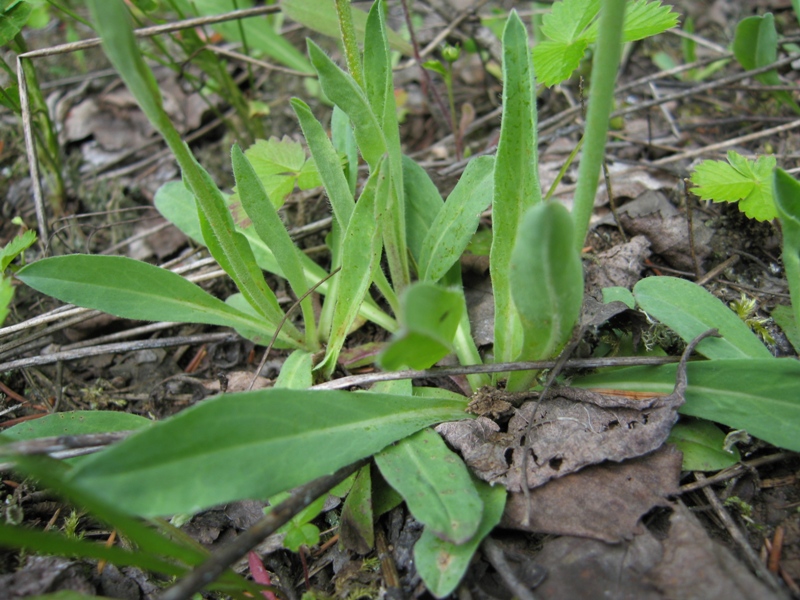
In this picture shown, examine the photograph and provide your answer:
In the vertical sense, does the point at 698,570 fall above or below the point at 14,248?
below

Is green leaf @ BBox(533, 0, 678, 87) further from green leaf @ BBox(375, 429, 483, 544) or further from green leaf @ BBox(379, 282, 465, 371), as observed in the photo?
green leaf @ BBox(375, 429, 483, 544)

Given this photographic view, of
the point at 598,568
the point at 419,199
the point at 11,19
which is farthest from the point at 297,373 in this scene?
→ the point at 11,19

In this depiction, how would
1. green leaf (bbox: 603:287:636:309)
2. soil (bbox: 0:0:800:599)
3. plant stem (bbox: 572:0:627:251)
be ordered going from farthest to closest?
green leaf (bbox: 603:287:636:309), soil (bbox: 0:0:800:599), plant stem (bbox: 572:0:627:251)

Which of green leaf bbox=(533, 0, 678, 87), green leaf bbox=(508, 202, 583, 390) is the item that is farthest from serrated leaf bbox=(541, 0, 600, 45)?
green leaf bbox=(508, 202, 583, 390)

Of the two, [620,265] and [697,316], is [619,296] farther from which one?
[620,265]

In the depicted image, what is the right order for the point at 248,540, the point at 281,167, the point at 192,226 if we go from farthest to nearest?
the point at 192,226
the point at 281,167
the point at 248,540

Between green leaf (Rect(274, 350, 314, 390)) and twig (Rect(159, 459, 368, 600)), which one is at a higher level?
twig (Rect(159, 459, 368, 600))
